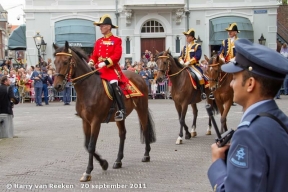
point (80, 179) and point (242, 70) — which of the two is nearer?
point (242, 70)

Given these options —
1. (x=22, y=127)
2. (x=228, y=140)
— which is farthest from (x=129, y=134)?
(x=228, y=140)

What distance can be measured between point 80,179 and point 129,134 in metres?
5.61

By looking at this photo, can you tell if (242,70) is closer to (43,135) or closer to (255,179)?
(255,179)

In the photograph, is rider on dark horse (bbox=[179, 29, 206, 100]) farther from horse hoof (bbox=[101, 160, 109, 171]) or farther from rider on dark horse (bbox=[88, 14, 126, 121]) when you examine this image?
horse hoof (bbox=[101, 160, 109, 171])

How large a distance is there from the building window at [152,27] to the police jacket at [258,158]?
29683 mm

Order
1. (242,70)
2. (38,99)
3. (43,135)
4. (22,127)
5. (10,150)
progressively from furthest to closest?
(38,99) → (22,127) → (43,135) → (10,150) → (242,70)

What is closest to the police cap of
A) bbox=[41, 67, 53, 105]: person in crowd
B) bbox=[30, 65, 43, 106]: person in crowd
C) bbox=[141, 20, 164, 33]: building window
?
bbox=[30, 65, 43, 106]: person in crowd

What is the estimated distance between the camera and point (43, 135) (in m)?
14.5

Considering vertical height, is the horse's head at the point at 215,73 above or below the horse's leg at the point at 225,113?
above

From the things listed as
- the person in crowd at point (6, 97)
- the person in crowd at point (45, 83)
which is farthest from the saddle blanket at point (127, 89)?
the person in crowd at point (45, 83)

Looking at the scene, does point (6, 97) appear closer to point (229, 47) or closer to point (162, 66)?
point (162, 66)

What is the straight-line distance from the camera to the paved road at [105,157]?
8203mm

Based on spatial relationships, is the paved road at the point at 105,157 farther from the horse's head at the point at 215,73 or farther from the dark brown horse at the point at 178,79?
the horse's head at the point at 215,73

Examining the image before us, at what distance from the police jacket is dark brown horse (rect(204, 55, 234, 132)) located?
376 inches
